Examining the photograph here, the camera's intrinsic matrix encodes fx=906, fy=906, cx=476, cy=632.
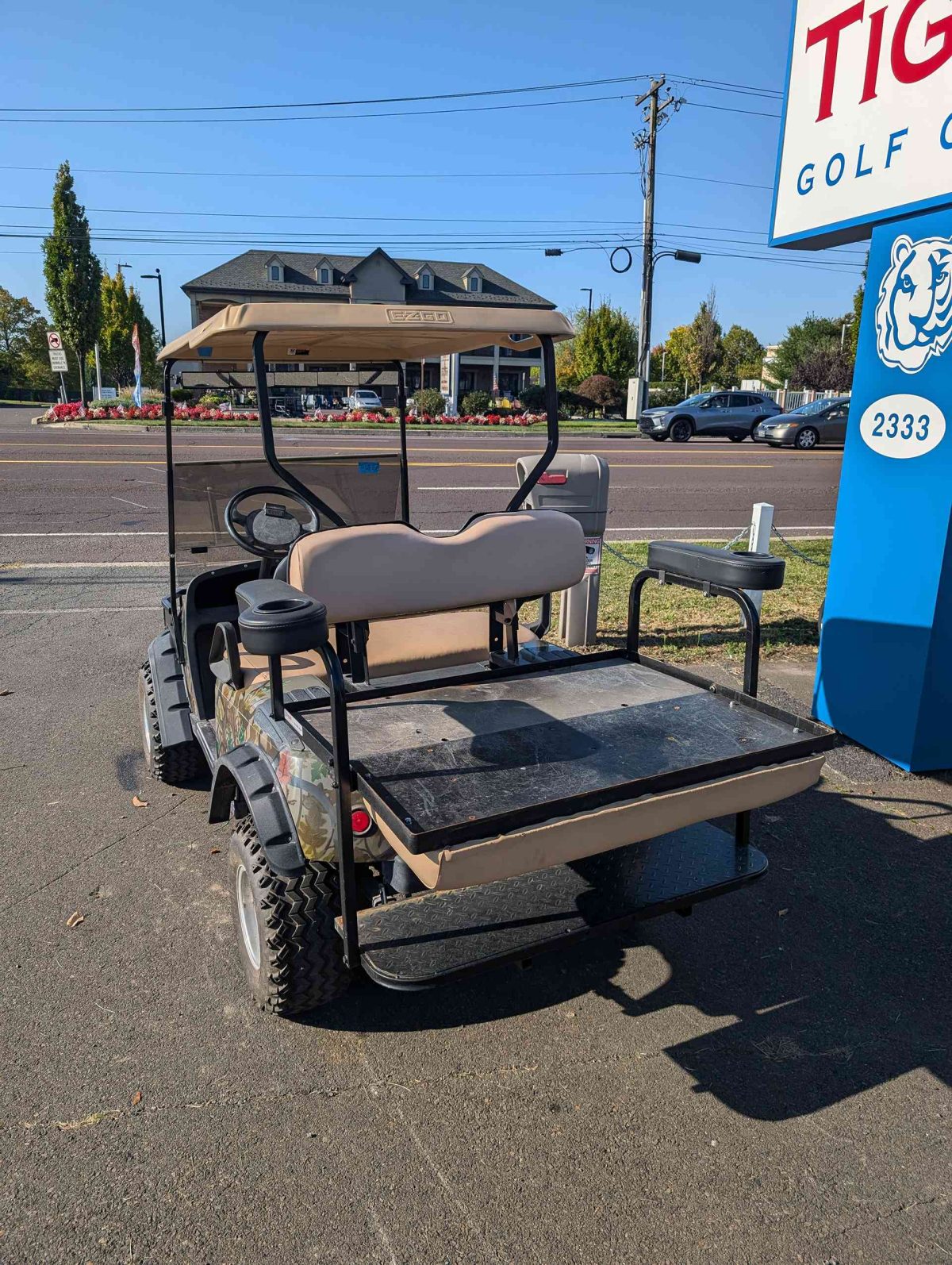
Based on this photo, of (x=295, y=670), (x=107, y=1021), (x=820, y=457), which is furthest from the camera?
(x=820, y=457)

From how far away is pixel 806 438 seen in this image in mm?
24938

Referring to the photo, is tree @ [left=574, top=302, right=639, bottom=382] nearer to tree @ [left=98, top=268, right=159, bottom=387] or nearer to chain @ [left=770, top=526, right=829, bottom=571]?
tree @ [left=98, top=268, right=159, bottom=387]

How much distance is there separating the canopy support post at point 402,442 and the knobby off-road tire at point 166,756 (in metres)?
1.50

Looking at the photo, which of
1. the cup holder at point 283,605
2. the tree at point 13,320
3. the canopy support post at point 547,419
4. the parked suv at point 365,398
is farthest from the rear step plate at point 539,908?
the tree at point 13,320

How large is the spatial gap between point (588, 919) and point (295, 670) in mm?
1478

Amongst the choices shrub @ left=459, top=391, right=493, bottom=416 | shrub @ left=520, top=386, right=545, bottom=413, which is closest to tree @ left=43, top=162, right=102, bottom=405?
shrub @ left=459, top=391, right=493, bottom=416

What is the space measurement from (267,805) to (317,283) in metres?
59.8

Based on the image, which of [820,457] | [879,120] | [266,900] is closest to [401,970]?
[266,900]

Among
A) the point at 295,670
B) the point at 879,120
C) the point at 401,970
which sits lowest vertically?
the point at 401,970

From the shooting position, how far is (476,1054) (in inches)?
103

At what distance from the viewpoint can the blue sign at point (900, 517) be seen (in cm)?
423

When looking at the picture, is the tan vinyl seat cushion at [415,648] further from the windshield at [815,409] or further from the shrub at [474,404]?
the shrub at [474,404]

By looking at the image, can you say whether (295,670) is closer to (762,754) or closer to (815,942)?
(762,754)

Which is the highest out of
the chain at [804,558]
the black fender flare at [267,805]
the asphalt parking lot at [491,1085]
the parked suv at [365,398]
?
the parked suv at [365,398]
